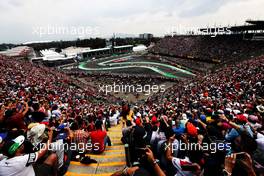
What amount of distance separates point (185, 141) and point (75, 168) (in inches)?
124

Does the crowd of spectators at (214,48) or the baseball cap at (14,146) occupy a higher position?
the crowd of spectators at (214,48)

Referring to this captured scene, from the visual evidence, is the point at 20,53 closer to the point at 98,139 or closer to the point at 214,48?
the point at 214,48

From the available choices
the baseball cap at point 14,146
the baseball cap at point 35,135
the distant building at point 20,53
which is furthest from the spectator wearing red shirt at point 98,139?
the distant building at point 20,53

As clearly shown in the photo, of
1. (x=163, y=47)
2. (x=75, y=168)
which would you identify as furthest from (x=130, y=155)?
(x=163, y=47)

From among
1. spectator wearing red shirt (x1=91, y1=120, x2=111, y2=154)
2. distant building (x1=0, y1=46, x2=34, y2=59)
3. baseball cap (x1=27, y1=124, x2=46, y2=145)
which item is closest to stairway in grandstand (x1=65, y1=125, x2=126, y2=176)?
spectator wearing red shirt (x1=91, y1=120, x2=111, y2=154)

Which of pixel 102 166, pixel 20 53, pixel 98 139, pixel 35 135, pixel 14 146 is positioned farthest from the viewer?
pixel 20 53

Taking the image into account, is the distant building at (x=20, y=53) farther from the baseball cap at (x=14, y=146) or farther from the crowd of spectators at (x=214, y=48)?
the baseball cap at (x=14, y=146)

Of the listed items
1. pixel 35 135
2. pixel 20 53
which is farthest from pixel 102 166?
pixel 20 53

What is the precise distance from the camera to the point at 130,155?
15.5 feet

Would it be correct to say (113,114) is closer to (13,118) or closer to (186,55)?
(13,118)

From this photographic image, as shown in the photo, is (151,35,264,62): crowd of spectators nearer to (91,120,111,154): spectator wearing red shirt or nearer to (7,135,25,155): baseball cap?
(91,120,111,154): spectator wearing red shirt

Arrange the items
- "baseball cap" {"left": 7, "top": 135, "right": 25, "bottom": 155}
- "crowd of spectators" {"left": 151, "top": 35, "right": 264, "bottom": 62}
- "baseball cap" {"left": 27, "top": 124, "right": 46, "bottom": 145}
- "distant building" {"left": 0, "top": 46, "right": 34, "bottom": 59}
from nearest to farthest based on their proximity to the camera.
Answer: "baseball cap" {"left": 7, "top": 135, "right": 25, "bottom": 155}, "baseball cap" {"left": 27, "top": 124, "right": 46, "bottom": 145}, "crowd of spectators" {"left": 151, "top": 35, "right": 264, "bottom": 62}, "distant building" {"left": 0, "top": 46, "right": 34, "bottom": 59}

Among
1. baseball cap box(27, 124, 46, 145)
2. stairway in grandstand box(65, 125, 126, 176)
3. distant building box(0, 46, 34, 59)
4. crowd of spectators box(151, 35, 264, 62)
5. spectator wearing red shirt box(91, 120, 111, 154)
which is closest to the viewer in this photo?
baseball cap box(27, 124, 46, 145)

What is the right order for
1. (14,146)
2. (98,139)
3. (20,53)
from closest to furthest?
(14,146) < (98,139) < (20,53)
